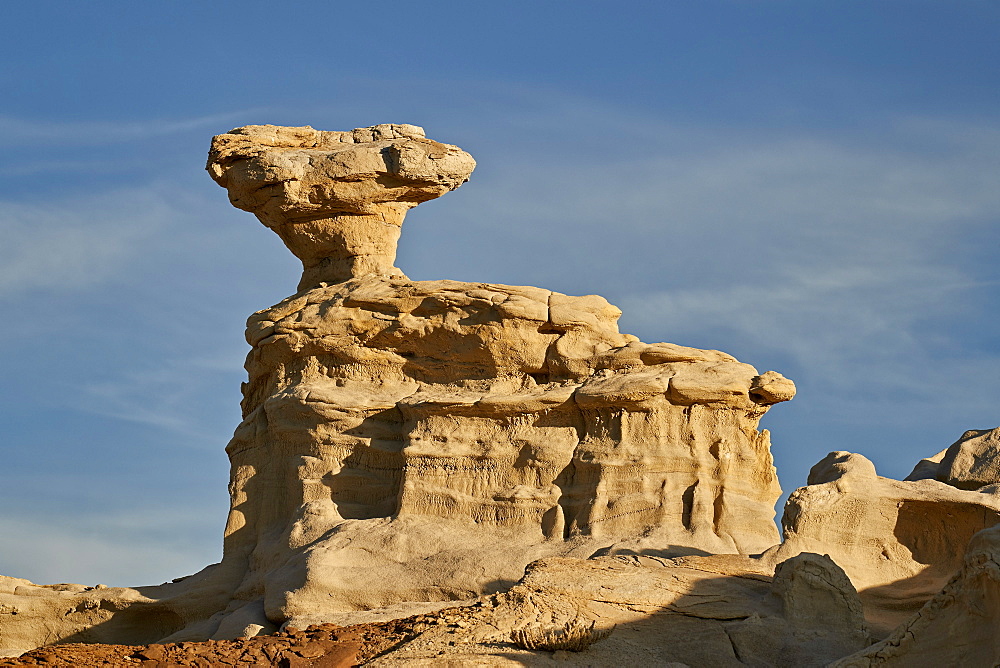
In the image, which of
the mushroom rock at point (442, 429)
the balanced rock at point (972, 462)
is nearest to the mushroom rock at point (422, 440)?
the mushroom rock at point (442, 429)

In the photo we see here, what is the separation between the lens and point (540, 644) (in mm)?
15305

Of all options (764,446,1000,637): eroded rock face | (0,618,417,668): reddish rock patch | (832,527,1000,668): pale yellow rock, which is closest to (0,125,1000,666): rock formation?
(764,446,1000,637): eroded rock face

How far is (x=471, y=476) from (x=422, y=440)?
3.38 ft

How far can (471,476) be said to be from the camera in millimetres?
22969

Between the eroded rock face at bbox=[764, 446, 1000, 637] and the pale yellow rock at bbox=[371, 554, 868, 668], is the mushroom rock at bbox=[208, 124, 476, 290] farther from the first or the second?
the pale yellow rock at bbox=[371, 554, 868, 668]

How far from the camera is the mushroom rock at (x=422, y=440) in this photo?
854 inches

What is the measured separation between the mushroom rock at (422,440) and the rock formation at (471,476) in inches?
1.6

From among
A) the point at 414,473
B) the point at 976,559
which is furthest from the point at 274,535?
the point at 976,559

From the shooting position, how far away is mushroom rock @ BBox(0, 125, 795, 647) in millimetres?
21688

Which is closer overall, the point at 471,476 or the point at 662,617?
the point at 662,617

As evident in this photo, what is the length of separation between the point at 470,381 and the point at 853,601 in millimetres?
8584

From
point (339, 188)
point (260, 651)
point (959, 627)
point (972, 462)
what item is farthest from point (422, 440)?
point (959, 627)

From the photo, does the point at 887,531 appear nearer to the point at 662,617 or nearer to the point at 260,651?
the point at 662,617

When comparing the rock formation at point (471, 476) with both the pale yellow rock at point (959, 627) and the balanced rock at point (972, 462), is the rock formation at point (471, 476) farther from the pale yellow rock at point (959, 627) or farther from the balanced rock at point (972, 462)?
the pale yellow rock at point (959, 627)
